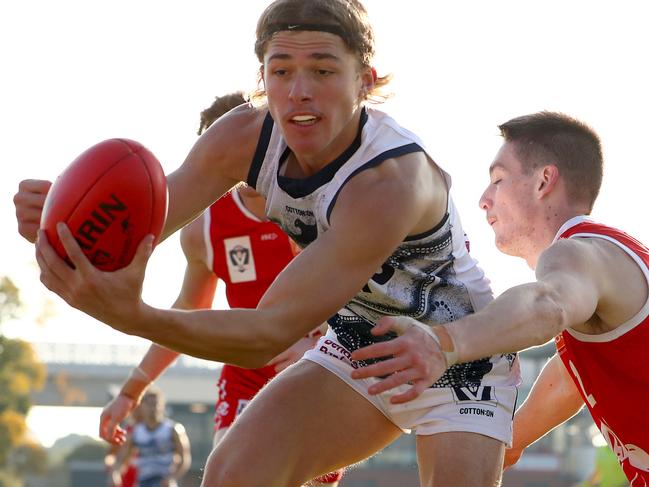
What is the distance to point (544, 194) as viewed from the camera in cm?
561

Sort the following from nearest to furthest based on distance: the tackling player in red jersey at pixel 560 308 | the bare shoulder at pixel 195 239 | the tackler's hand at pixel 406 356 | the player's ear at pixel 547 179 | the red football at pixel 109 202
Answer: the tackler's hand at pixel 406 356 < the tackling player in red jersey at pixel 560 308 < the red football at pixel 109 202 < the player's ear at pixel 547 179 < the bare shoulder at pixel 195 239

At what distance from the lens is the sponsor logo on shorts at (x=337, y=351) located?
568 cm

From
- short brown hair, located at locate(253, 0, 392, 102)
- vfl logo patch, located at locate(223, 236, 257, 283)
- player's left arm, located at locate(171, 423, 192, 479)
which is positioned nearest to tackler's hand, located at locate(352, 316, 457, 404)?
short brown hair, located at locate(253, 0, 392, 102)

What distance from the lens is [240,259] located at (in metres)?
7.92

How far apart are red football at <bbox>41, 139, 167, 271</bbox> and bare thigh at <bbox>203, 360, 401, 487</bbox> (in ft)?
3.64

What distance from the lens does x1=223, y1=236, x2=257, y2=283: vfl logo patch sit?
788 centimetres

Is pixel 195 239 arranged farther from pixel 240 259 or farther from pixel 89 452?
pixel 89 452

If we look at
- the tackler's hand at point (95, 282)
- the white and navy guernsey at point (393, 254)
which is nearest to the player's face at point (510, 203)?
the white and navy guernsey at point (393, 254)

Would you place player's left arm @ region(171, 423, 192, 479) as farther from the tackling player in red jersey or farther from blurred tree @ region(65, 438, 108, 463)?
blurred tree @ region(65, 438, 108, 463)

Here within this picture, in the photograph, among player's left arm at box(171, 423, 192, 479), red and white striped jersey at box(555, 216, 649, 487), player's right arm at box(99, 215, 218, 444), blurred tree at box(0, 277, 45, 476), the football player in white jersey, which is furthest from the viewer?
blurred tree at box(0, 277, 45, 476)

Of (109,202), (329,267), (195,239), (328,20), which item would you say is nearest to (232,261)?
(195,239)

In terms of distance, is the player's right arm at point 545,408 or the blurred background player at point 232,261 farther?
the blurred background player at point 232,261

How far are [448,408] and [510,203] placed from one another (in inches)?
34.6

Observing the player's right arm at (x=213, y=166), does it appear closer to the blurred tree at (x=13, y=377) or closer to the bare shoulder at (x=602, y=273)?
the bare shoulder at (x=602, y=273)
